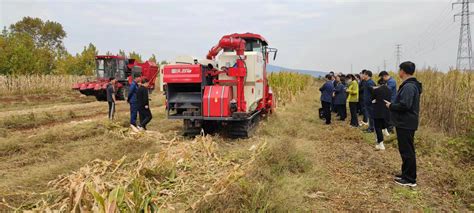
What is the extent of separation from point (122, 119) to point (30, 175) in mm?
5516

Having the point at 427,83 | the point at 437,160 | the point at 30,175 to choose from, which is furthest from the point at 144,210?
the point at 427,83

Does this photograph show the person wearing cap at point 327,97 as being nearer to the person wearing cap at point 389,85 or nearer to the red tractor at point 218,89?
the person wearing cap at point 389,85

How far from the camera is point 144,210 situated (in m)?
3.09

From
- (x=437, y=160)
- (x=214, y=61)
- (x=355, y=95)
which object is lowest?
(x=437, y=160)

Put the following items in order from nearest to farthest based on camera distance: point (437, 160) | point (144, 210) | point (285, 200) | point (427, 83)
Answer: point (144, 210), point (285, 200), point (437, 160), point (427, 83)

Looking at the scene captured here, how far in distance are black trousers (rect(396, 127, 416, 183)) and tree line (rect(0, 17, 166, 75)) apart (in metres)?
26.0

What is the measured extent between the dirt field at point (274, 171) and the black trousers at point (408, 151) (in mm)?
223

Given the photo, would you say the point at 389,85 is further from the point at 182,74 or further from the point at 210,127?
the point at 182,74

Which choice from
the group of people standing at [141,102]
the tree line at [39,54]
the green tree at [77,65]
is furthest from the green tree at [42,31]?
the group of people standing at [141,102]

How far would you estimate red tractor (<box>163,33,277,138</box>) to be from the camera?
7391 mm

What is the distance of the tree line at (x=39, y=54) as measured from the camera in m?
25.9

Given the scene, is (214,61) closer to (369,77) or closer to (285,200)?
(369,77)

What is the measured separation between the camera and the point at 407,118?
477 centimetres

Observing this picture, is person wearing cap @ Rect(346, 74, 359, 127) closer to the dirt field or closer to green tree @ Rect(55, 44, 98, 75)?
the dirt field
